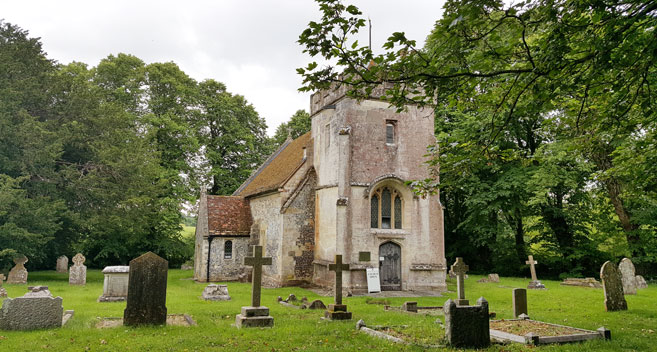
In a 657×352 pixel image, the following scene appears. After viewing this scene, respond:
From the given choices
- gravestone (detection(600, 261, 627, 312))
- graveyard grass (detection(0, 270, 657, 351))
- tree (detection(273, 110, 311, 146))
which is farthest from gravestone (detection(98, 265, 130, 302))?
tree (detection(273, 110, 311, 146))

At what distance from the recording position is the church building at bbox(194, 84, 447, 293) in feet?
61.1

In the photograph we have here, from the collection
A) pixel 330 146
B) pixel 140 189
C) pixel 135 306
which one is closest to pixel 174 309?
pixel 135 306

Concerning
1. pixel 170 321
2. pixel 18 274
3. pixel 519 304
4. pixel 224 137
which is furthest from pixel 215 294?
pixel 224 137

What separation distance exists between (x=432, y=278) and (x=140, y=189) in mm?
15619

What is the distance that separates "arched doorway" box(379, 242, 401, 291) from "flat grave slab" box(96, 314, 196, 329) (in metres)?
9.60

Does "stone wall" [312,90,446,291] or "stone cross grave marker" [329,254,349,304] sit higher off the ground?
"stone wall" [312,90,446,291]

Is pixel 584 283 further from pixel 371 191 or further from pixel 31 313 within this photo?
pixel 31 313

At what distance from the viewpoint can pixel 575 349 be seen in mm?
7930

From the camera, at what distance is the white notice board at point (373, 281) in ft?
59.1

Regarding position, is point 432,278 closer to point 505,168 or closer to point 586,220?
point 505,168

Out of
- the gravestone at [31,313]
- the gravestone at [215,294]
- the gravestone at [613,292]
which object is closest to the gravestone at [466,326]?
the gravestone at [613,292]

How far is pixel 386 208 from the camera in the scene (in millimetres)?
19391

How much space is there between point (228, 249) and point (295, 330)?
49.7 feet

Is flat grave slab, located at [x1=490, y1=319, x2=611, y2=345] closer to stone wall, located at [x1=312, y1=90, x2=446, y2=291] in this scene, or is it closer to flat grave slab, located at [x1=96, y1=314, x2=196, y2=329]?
flat grave slab, located at [x1=96, y1=314, x2=196, y2=329]
